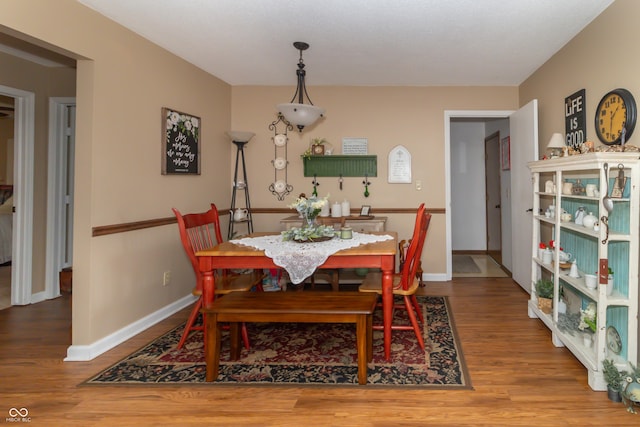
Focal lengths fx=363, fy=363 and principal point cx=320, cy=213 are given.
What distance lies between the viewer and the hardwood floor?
67.1 inches

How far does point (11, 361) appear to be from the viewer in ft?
7.61

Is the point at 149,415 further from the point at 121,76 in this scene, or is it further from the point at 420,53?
the point at 420,53

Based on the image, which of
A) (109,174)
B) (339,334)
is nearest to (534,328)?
(339,334)

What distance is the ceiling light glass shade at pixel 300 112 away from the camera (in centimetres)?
276

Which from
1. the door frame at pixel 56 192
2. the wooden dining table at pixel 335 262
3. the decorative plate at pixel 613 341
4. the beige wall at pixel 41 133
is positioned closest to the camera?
the decorative plate at pixel 613 341

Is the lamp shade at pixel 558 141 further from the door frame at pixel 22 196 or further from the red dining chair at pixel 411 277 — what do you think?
the door frame at pixel 22 196

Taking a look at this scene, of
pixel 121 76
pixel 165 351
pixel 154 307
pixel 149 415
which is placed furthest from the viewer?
pixel 154 307

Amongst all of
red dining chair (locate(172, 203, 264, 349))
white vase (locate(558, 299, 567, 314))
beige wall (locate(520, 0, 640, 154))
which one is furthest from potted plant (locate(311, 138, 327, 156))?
white vase (locate(558, 299, 567, 314))

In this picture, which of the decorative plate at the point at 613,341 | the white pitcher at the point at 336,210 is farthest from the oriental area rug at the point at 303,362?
the white pitcher at the point at 336,210

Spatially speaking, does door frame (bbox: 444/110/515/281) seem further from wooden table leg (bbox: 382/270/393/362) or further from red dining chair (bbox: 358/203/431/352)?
wooden table leg (bbox: 382/270/393/362)

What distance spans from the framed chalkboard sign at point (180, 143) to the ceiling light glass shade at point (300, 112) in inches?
41.8

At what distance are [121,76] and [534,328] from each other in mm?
3647

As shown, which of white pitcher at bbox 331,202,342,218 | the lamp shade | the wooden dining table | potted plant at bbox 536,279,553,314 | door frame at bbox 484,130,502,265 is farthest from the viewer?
door frame at bbox 484,130,502,265

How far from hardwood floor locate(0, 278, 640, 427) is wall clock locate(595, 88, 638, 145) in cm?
146
